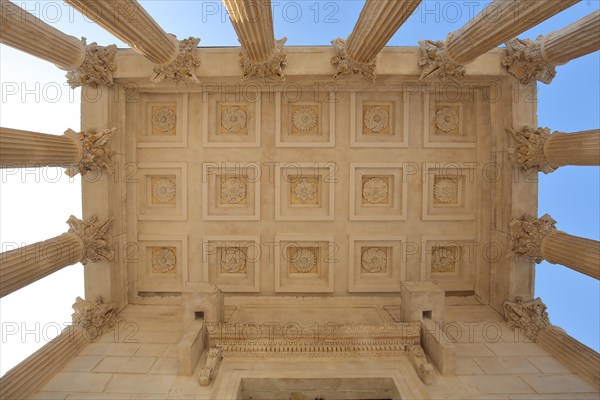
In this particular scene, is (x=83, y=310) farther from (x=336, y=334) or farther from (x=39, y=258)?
(x=336, y=334)

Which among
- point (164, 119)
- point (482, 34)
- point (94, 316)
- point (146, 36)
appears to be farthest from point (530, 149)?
point (94, 316)

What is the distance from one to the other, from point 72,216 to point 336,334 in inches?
333

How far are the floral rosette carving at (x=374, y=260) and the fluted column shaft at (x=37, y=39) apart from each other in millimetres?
10588

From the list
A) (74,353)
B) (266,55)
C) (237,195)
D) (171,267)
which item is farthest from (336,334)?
(266,55)

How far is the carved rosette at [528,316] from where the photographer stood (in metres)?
9.39

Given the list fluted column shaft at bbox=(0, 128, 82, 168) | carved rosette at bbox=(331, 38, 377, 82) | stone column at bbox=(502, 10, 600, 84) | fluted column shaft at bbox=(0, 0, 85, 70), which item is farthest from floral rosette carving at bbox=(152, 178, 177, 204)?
stone column at bbox=(502, 10, 600, 84)

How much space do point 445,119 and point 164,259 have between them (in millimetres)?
10837

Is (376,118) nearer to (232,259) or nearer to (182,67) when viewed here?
(182,67)

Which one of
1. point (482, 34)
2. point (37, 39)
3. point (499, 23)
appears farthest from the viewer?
point (482, 34)

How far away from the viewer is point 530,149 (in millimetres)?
9430

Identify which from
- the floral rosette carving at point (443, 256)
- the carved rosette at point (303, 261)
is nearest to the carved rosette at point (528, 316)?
the floral rosette carving at point (443, 256)

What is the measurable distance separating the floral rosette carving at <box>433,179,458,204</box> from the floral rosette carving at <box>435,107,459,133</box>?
1.80 meters

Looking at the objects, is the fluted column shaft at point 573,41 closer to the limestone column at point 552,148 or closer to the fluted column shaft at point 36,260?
the limestone column at point 552,148

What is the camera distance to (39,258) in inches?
316
